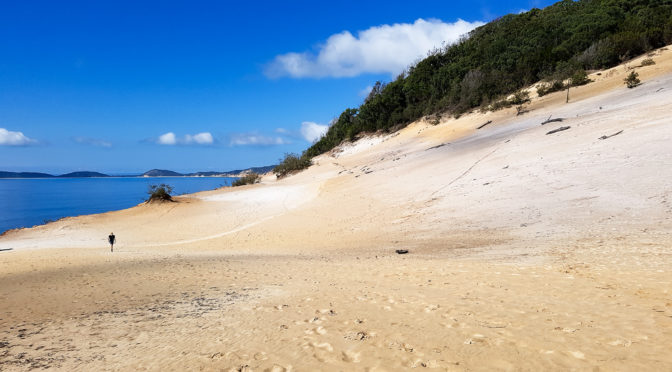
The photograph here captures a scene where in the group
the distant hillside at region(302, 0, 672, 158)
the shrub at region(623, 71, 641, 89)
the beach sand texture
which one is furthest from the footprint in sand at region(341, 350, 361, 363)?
the distant hillside at region(302, 0, 672, 158)

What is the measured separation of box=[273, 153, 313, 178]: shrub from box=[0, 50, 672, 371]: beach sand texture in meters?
21.1

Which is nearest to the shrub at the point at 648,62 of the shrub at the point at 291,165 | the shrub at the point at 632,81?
the shrub at the point at 632,81

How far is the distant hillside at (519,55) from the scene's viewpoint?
1225 inches

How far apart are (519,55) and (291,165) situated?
92.8 feet

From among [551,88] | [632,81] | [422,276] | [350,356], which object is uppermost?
[551,88]

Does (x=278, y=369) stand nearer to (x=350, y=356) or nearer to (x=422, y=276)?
(x=350, y=356)

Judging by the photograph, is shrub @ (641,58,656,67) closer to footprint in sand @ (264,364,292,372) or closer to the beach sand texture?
the beach sand texture

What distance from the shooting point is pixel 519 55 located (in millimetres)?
38719

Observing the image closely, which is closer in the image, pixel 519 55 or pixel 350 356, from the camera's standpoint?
pixel 350 356

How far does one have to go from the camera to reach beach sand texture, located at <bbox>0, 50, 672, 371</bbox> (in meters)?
4.60

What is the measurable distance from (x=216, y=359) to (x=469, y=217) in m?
11.3

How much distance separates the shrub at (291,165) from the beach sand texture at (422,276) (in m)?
21.1

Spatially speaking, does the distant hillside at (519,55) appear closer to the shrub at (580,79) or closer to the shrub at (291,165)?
the shrub at (580,79)

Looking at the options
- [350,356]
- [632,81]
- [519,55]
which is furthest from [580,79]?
[350,356]
